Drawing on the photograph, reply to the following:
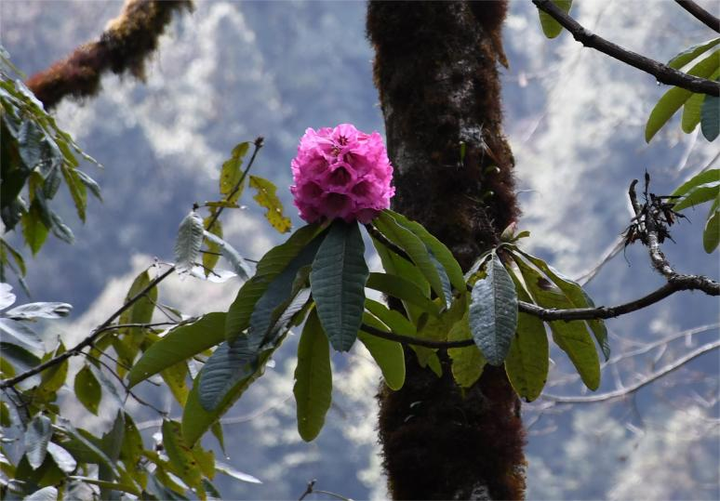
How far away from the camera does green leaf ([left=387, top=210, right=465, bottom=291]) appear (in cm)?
83

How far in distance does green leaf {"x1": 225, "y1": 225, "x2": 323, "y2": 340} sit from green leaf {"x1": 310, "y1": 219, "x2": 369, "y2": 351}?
36mm

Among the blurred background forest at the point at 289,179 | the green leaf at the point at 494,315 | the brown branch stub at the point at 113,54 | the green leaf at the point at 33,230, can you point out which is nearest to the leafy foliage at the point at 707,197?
the green leaf at the point at 494,315

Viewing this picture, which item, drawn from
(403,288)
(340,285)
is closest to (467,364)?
(403,288)

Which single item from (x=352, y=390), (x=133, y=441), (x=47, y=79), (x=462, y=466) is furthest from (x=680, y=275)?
(x=352, y=390)

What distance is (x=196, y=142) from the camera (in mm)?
9766

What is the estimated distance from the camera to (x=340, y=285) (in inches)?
29.2

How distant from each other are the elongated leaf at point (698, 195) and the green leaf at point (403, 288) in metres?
0.28

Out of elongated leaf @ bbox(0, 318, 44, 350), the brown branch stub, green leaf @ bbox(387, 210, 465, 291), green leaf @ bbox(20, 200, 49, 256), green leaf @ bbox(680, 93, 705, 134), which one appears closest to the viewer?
green leaf @ bbox(387, 210, 465, 291)

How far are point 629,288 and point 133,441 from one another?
27.1 feet

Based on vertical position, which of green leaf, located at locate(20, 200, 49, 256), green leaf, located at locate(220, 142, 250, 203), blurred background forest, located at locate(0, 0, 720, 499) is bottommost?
green leaf, located at locate(20, 200, 49, 256)

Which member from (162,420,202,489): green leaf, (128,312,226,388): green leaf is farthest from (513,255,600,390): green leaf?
(162,420,202,489): green leaf

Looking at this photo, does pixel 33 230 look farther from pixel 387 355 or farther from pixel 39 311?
pixel 387 355

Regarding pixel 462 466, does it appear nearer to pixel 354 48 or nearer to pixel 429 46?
pixel 429 46

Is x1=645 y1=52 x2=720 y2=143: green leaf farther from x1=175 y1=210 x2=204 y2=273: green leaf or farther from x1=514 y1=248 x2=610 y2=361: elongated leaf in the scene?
x1=175 y1=210 x2=204 y2=273: green leaf
